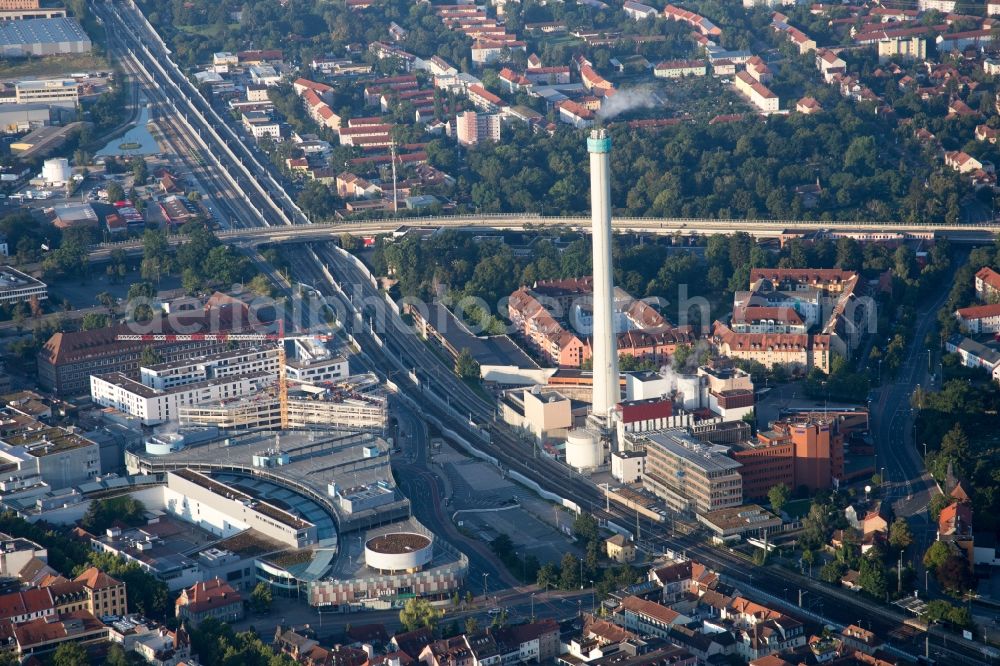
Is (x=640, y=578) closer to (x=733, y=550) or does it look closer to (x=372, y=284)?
(x=733, y=550)

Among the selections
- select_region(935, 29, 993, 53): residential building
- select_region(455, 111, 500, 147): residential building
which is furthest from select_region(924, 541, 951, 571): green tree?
select_region(935, 29, 993, 53): residential building

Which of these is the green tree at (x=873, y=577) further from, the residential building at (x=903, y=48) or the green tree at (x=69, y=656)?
the residential building at (x=903, y=48)

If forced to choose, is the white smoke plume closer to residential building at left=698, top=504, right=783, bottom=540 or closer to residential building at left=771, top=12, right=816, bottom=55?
residential building at left=771, top=12, right=816, bottom=55

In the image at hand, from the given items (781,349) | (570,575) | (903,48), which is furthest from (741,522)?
(903,48)

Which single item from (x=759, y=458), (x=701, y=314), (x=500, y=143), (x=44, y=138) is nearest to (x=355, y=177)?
(x=500, y=143)

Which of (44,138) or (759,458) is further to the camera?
(44,138)

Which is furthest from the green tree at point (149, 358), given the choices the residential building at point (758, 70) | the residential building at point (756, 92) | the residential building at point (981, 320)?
the residential building at point (758, 70)
